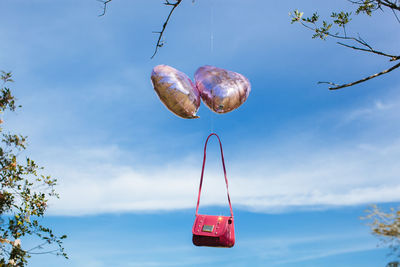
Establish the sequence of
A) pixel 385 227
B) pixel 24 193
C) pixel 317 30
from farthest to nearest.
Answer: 1. pixel 24 193
2. pixel 317 30
3. pixel 385 227

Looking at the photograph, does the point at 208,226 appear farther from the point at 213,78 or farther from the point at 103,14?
the point at 103,14

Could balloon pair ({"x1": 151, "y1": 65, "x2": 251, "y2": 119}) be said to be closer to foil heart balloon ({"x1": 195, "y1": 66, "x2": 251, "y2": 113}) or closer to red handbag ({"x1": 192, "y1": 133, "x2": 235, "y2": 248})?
foil heart balloon ({"x1": 195, "y1": 66, "x2": 251, "y2": 113})

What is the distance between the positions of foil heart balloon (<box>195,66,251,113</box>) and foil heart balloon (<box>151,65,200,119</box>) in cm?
13

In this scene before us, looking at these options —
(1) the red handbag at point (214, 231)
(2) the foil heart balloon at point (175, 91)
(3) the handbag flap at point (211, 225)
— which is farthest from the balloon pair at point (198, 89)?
(3) the handbag flap at point (211, 225)

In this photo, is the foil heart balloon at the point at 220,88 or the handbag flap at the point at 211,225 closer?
the handbag flap at the point at 211,225

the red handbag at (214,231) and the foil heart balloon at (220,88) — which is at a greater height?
the foil heart balloon at (220,88)

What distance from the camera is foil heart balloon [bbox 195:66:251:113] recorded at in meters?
4.81

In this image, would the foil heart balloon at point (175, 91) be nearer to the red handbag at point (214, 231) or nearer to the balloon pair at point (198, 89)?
the balloon pair at point (198, 89)

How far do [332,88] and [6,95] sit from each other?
452 centimetres

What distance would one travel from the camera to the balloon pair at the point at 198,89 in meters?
4.69

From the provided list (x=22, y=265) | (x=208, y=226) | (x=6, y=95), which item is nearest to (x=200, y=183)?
(x=208, y=226)

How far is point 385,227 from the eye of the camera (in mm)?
4527

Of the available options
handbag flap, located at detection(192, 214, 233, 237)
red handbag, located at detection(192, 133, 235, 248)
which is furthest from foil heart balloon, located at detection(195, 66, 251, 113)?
handbag flap, located at detection(192, 214, 233, 237)

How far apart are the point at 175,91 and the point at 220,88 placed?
52cm
